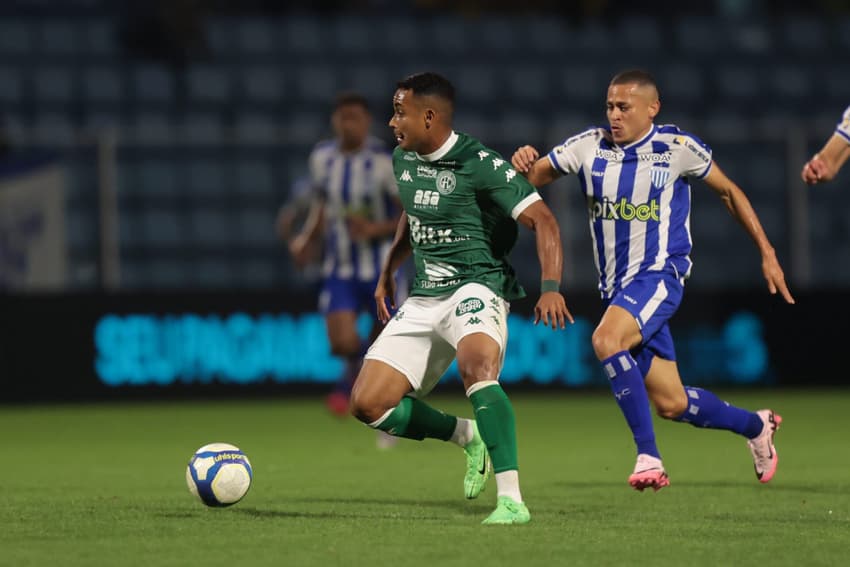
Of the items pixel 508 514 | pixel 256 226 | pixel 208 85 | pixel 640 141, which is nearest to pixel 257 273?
pixel 256 226

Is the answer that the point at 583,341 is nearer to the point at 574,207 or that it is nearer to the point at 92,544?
the point at 574,207

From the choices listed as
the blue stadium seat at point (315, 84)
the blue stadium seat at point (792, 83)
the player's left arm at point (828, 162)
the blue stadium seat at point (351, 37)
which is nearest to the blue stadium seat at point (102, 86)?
the blue stadium seat at point (315, 84)

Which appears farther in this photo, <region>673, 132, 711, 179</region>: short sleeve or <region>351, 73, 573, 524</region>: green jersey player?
<region>673, 132, 711, 179</region>: short sleeve

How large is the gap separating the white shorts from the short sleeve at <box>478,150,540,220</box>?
1.14 feet

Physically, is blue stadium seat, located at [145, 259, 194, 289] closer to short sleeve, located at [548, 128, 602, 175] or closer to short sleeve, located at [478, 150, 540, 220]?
short sleeve, located at [548, 128, 602, 175]

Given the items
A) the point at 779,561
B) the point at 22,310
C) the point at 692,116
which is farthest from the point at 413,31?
the point at 779,561

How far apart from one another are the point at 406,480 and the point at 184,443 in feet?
9.37

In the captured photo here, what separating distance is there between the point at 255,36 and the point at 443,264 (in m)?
11.4

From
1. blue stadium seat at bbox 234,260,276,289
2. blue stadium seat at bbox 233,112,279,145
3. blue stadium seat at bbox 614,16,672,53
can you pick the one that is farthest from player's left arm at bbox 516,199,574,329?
blue stadium seat at bbox 614,16,672,53

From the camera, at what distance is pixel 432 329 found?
20.6 ft

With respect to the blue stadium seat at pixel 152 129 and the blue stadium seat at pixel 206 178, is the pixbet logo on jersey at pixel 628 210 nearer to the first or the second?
the blue stadium seat at pixel 152 129

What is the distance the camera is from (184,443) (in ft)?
32.9

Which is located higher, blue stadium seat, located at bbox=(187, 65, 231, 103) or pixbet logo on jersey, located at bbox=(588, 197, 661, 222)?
blue stadium seat, located at bbox=(187, 65, 231, 103)

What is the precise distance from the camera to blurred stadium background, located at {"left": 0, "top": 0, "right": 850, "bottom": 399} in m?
13.7
